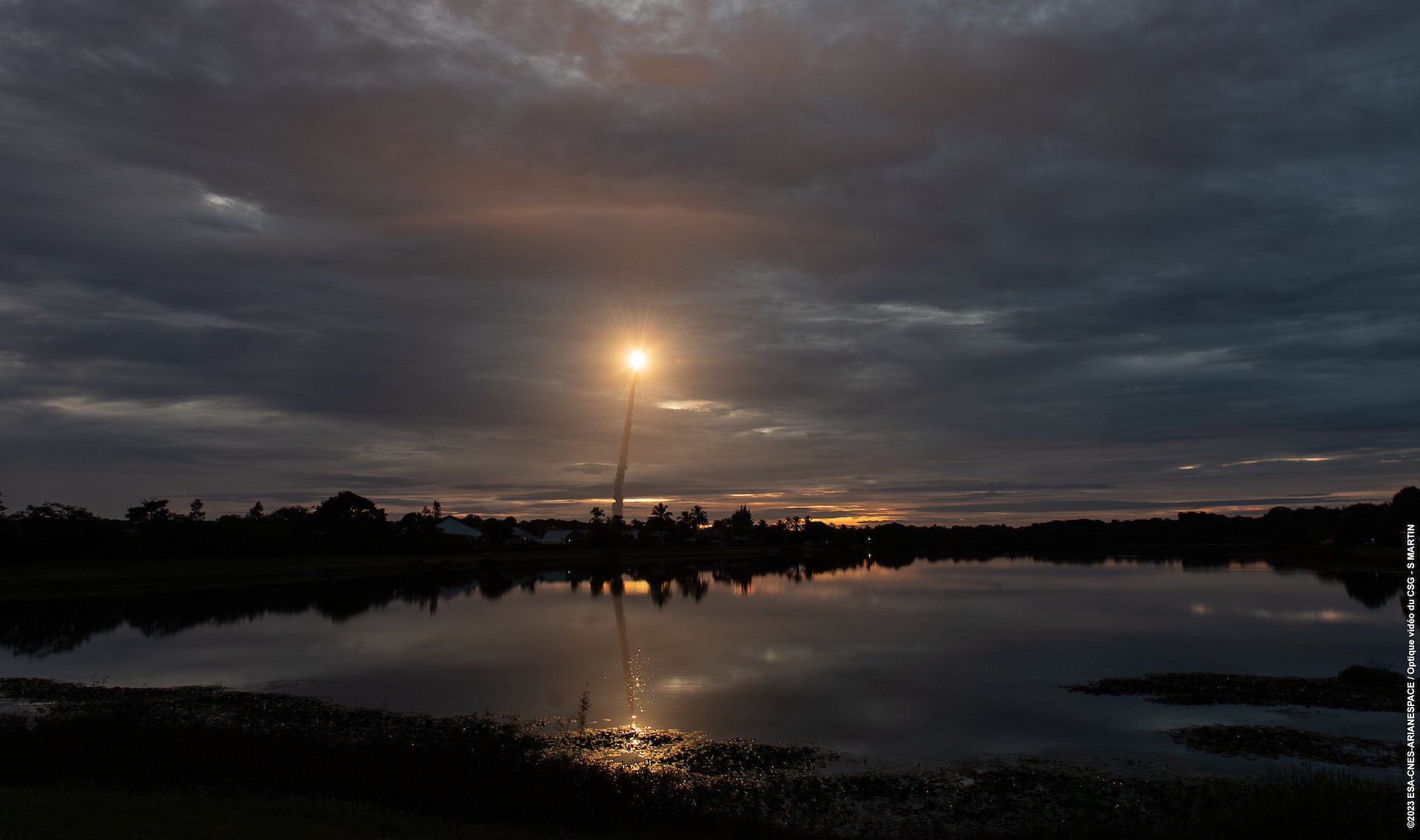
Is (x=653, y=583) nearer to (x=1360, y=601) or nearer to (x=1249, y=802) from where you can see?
(x=1360, y=601)

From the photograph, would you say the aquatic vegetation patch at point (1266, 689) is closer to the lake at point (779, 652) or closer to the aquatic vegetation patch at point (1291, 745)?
Result: the lake at point (779, 652)

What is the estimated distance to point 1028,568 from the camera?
132m

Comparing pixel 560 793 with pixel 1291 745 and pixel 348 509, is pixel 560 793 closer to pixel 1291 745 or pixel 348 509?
pixel 1291 745

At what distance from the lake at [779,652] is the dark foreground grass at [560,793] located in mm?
3548

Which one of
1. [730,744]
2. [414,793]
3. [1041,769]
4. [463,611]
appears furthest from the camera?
[463,611]

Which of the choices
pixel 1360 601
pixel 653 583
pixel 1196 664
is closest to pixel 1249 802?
pixel 1196 664

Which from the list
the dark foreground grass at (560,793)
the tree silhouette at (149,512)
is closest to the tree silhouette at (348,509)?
the tree silhouette at (149,512)

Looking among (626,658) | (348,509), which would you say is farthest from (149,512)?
(626,658)

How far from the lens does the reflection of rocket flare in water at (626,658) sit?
3196 centimetres

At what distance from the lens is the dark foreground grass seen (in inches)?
617

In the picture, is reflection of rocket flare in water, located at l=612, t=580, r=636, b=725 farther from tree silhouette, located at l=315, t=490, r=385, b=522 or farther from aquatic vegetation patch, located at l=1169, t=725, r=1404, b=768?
tree silhouette, located at l=315, t=490, r=385, b=522

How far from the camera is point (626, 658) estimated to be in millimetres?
44250

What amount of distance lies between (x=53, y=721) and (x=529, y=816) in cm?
1673

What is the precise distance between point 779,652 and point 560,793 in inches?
1152
